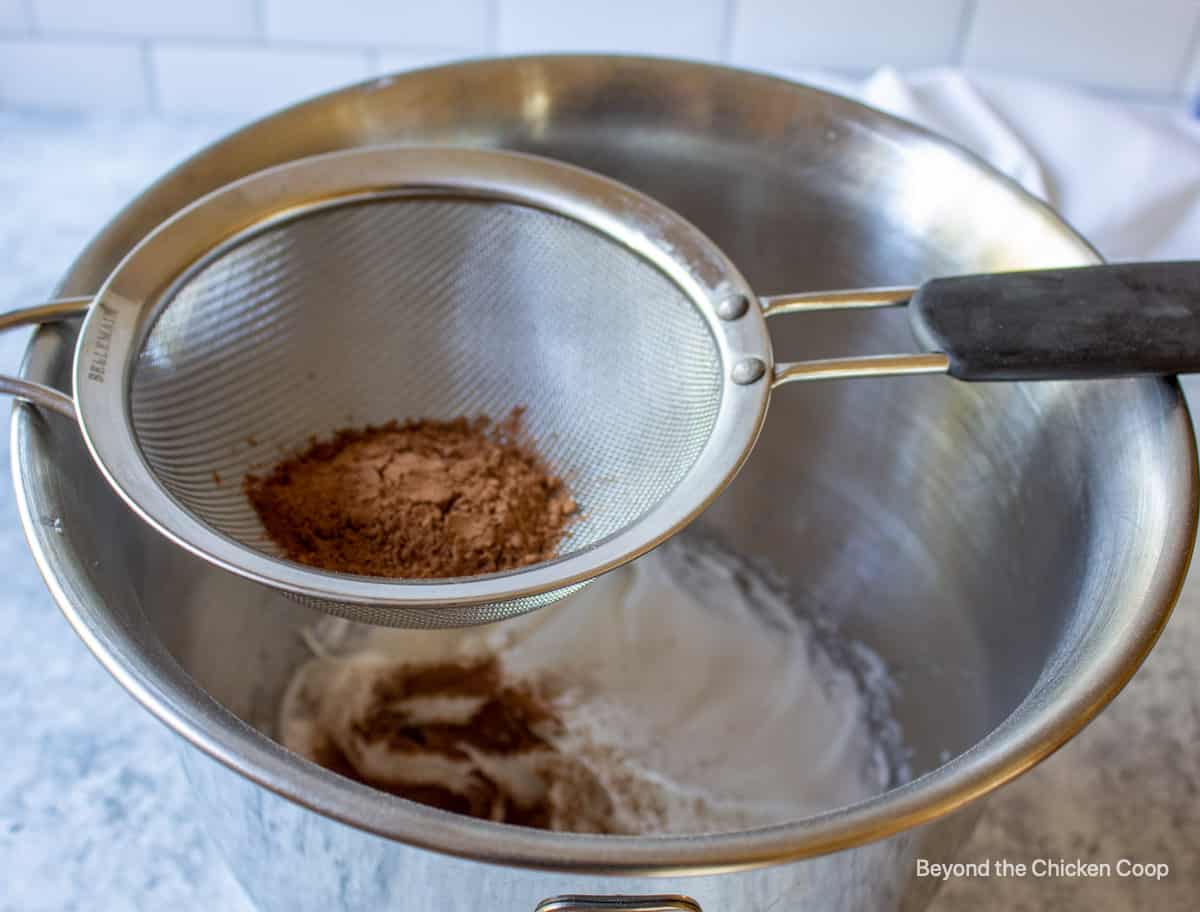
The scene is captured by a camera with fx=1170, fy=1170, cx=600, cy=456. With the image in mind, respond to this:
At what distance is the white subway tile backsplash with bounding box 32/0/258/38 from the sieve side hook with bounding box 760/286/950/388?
73 centimetres

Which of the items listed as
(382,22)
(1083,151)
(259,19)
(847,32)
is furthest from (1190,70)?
(259,19)

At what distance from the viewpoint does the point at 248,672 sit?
0.77 meters

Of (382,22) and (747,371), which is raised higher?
(382,22)

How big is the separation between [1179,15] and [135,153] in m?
1.02

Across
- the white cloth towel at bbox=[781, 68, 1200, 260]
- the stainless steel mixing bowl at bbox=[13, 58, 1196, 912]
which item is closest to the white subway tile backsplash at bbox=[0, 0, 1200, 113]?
the white cloth towel at bbox=[781, 68, 1200, 260]

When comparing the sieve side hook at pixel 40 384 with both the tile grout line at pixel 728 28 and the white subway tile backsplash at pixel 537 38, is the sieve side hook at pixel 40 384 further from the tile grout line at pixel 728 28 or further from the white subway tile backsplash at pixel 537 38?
the tile grout line at pixel 728 28

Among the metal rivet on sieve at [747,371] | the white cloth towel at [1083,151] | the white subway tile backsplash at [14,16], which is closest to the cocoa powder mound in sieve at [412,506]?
the metal rivet on sieve at [747,371]

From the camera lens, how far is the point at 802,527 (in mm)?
923

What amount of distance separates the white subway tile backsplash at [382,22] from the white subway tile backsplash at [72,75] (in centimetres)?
15

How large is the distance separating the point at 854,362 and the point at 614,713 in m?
0.33

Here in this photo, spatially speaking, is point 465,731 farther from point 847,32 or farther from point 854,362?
point 847,32

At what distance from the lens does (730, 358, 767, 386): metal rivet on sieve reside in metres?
0.64

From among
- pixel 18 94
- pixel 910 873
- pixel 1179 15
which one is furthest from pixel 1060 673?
pixel 18 94

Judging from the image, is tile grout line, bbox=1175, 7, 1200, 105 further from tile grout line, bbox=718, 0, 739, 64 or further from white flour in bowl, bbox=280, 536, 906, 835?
white flour in bowl, bbox=280, 536, 906, 835
